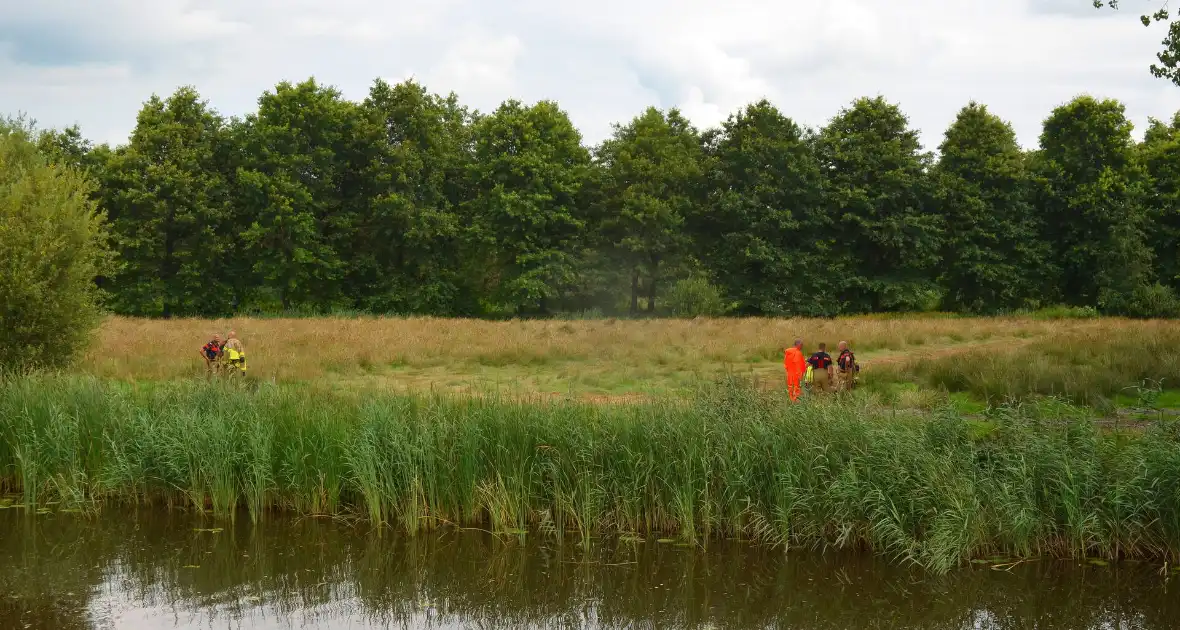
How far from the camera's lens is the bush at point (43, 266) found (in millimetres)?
17891

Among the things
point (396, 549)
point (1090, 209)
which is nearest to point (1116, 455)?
point (396, 549)

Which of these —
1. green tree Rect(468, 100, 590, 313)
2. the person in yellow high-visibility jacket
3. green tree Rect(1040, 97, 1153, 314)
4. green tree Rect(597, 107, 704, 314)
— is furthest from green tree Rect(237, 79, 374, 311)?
green tree Rect(1040, 97, 1153, 314)

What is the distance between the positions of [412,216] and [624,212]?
466 inches

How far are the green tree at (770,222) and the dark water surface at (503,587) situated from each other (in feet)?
130

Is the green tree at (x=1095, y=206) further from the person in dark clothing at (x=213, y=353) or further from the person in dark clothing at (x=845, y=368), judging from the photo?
the person in dark clothing at (x=213, y=353)

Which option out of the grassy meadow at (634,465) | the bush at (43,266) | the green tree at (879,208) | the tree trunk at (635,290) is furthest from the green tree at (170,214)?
the grassy meadow at (634,465)

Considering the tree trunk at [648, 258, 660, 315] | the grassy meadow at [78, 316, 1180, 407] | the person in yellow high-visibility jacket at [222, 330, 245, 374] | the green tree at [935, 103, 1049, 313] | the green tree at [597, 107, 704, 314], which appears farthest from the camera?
the tree trunk at [648, 258, 660, 315]

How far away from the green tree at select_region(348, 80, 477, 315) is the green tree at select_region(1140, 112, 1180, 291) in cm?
3711

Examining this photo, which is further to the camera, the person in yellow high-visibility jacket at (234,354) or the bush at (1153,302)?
the bush at (1153,302)

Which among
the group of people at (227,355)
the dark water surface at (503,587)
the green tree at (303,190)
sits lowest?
the dark water surface at (503,587)

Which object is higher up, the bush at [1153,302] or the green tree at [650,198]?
the green tree at [650,198]

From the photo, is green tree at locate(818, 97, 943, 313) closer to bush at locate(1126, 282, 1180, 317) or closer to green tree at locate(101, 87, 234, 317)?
bush at locate(1126, 282, 1180, 317)

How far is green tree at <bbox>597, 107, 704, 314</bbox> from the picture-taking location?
161 ft

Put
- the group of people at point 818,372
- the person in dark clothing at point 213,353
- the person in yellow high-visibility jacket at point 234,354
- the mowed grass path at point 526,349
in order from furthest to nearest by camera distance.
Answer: the mowed grass path at point 526,349
the person in dark clothing at point 213,353
the person in yellow high-visibility jacket at point 234,354
the group of people at point 818,372
